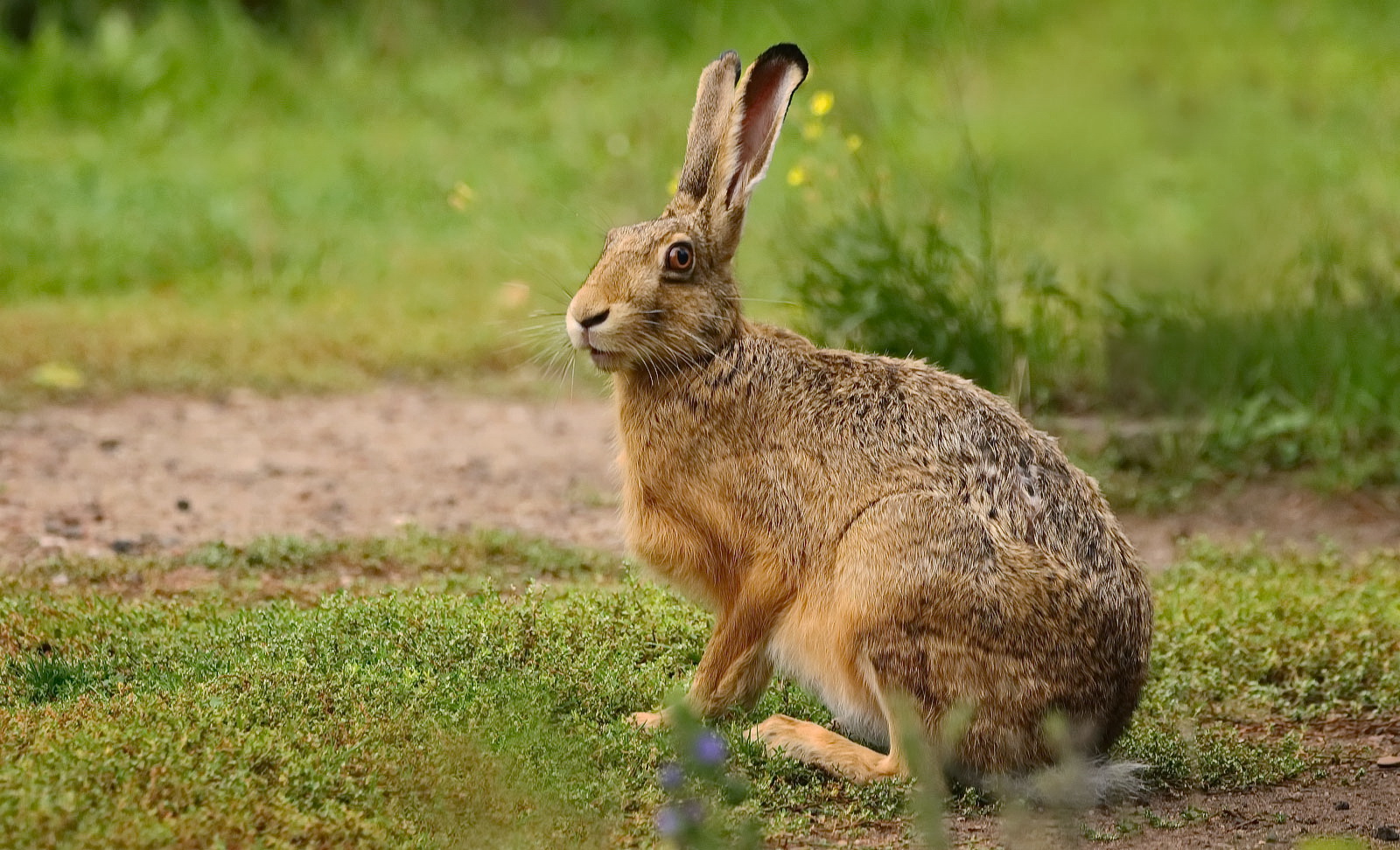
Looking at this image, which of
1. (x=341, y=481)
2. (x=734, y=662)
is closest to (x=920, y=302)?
(x=341, y=481)

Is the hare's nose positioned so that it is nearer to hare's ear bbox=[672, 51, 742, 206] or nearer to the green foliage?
hare's ear bbox=[672, 51, 742, 206]

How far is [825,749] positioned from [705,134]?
1684 millimetres

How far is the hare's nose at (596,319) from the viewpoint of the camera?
15.0 feet

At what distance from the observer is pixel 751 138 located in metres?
4.87

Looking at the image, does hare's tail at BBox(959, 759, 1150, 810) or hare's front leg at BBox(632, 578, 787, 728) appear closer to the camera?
hare's tail at BBox(959, 759, 1150, 810)

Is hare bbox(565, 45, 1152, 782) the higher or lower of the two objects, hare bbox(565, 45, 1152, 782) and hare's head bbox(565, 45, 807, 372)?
the lower

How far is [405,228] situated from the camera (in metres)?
11.8

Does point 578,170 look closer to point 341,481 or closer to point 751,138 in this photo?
point 341,481

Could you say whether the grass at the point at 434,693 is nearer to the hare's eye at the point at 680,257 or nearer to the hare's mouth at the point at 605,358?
the hare's mouth at the point at 605,358

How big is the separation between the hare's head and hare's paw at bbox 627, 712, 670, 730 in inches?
35.4


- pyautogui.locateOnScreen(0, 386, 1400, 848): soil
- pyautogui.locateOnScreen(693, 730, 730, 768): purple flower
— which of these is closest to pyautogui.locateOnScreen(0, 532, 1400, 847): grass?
pyautogui.locateOnScreen(0, 386, 1400, 848): soil

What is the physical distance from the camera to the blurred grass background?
777 cm

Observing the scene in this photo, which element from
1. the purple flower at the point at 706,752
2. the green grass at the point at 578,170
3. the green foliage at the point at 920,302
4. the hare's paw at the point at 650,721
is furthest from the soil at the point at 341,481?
the purple flower at the point at 706,752

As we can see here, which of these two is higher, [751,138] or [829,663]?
[751,138]
